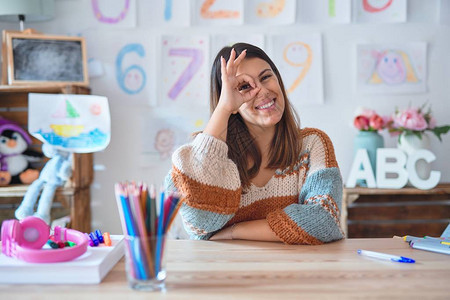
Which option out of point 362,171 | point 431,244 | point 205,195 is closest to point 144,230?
point 205,195

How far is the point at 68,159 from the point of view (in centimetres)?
227

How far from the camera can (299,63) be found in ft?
8.30

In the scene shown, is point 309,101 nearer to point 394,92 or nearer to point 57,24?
point 394,92

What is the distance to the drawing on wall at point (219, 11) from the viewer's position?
251 cm

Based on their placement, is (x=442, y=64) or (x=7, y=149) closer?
(x=7, y=149)

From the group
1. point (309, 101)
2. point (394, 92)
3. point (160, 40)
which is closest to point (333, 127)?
point (309, 101)

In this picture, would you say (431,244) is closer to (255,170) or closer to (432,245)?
(432,245)

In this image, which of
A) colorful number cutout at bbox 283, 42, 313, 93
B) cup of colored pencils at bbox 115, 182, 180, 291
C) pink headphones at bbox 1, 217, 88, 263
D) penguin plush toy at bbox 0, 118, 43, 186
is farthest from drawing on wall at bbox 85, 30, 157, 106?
cup of colored pencils at bbox 115, 182, 180, 291

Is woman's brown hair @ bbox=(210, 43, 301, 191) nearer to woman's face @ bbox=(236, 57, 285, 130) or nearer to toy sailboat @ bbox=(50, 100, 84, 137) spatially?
woman's face @ bbox=(236, 57, 285, 130)

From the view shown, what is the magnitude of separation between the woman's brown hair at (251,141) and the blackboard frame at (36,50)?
1.04m

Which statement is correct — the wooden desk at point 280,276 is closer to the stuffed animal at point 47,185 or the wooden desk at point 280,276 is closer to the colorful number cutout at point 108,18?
the stuffed animal at point 47,185

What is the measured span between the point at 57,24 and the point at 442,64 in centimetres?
200

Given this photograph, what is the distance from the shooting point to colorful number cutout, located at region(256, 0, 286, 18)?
2510mm

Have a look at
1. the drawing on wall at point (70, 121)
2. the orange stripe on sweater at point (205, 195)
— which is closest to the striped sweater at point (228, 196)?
the orange stripe on sweater at point (205, 195)
